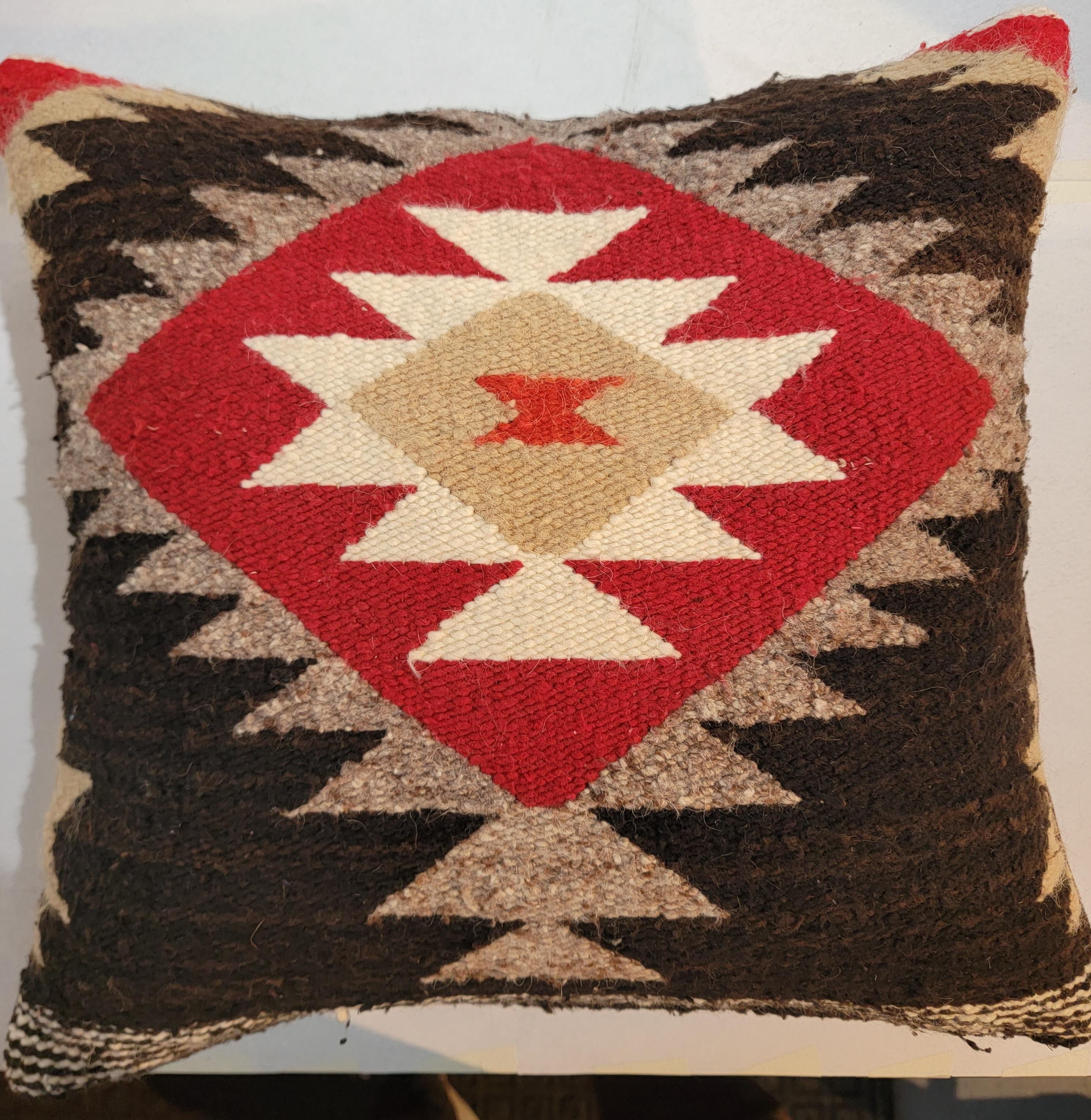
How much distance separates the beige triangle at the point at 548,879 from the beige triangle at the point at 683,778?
2 cm

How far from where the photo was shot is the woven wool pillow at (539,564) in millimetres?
443

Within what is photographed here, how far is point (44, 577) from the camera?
0.63 meters

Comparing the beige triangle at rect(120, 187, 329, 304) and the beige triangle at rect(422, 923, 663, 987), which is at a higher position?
the beige triangle at rect(120, 187, 329, 304)

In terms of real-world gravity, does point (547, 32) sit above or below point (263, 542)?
above

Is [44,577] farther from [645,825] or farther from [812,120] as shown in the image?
[812,120]

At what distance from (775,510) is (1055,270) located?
415mm

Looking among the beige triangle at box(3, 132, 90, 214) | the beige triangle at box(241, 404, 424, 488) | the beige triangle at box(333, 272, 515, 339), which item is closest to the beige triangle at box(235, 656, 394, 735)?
the beige triangle at box(241, 404, 424, 488)

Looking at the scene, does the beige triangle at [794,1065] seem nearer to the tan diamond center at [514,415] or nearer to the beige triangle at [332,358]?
the tan diamond center at [514,415]

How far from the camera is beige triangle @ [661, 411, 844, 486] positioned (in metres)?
0.45

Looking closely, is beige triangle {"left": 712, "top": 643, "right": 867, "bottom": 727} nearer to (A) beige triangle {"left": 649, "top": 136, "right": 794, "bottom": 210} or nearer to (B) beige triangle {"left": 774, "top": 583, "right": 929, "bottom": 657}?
(B) beige triangle {"left": 774, "top": 583, "right": 929, "bottom": 657}

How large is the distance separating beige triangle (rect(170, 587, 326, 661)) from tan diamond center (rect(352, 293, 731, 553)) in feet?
0.38

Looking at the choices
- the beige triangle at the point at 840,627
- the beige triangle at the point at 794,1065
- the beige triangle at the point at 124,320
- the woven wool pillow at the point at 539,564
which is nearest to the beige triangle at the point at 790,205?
the woven wool pillow at the point at 539,564

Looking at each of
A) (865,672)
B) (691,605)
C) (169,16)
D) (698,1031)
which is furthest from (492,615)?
(169,16)

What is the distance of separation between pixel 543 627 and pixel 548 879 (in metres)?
0.15
